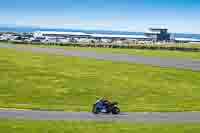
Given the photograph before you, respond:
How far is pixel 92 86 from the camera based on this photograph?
39750 mm

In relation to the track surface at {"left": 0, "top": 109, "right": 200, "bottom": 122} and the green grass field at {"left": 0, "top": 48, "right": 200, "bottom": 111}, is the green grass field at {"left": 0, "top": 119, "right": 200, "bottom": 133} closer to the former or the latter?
the track surface at {"left": 0, "top": 109, "right": 200, "bottom": 122}

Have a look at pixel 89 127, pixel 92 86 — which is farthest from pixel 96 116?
pixel 92 86

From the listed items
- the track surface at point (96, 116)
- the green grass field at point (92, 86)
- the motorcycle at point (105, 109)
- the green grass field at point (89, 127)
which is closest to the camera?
the green grass field at point (89, 127)

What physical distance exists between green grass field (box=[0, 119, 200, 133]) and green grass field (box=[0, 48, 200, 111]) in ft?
20.9

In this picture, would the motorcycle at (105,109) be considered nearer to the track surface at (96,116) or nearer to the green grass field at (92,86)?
the track surface at (96,116)

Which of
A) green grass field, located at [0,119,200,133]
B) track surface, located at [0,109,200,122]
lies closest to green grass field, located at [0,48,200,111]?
track surface, located at [0,109,200,122]

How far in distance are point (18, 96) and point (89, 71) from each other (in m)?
14.6

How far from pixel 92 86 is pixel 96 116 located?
13.7 metres

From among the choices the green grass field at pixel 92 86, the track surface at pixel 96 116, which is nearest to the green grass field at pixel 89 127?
the track surface at pixel 96 116

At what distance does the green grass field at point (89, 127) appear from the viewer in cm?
2025

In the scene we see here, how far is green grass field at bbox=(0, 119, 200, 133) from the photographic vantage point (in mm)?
20250

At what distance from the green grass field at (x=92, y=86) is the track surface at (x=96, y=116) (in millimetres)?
2175

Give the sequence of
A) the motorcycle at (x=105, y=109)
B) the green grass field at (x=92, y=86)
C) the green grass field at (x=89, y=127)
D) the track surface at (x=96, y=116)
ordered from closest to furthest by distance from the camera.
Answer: the green grass field at (x=89, y=127) → the track surface at (x=96, y=116) → the motorcycle at (x=105, y=109) → the green grass field at (x=92, y=86)

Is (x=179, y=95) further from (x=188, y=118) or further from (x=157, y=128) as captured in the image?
(x=157, y=128)
